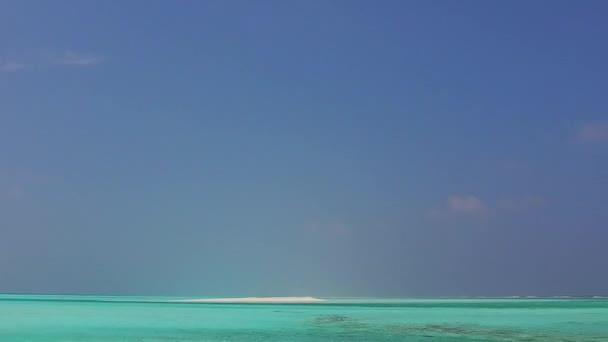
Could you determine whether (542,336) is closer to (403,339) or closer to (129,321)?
(403,339)

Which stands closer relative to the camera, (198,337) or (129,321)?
(198,337)

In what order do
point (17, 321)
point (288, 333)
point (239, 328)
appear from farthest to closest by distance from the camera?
point (17, 321)
point (239, 328)
point (288, 333)

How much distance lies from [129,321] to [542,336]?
16.1 metres

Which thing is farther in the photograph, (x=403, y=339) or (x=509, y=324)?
(x=509, y=324)

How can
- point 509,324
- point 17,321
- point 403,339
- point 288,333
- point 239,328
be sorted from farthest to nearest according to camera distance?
point 17,321 → point 509,324 → point 239,328 → point 288,333 → point 403,339

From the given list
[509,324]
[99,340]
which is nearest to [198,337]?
[99,340]

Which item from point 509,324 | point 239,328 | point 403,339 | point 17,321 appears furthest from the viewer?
point 17,321

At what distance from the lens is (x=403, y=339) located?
21656 mm

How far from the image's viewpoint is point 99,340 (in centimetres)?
2209

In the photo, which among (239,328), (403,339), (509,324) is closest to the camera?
(403,339)

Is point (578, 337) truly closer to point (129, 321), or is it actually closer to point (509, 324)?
point (509, 324)

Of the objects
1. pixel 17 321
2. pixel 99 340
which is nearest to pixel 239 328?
pixel 99 340

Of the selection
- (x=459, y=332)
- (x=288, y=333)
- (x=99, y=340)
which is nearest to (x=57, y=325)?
(x=99, y=340)

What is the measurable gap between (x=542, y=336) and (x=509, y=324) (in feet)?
21.0
